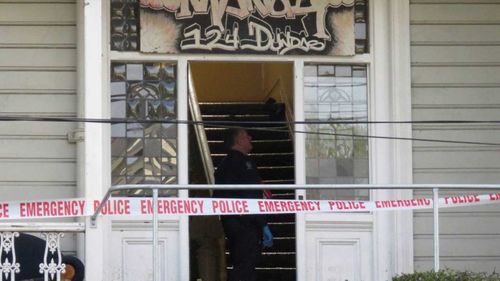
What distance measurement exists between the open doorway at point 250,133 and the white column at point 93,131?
1.39m

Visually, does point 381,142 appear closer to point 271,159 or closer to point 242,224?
point 242,224

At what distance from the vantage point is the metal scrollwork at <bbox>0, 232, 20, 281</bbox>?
30.3ft

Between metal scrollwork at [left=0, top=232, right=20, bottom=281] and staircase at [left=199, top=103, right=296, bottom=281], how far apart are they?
3.25 m

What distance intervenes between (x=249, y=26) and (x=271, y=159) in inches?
142

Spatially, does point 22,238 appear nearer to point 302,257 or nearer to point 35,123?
Result: point 35,123

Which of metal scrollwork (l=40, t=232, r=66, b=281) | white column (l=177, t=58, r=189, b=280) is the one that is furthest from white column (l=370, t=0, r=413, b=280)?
metal scrollwork (l=40, t=232, r=66, b=281)

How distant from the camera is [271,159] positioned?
14180 millimetres

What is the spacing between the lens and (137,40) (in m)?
10.7

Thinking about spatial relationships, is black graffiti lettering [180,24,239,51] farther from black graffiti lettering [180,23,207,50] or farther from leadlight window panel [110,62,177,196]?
leadlight window panel [110,62,177,196]

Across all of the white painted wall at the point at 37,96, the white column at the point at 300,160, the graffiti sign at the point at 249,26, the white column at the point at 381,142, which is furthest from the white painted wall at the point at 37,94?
the white column at the point at 381,142

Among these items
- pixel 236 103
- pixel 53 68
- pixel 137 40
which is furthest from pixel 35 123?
pixel 236 103

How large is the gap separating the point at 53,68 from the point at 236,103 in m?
5.71

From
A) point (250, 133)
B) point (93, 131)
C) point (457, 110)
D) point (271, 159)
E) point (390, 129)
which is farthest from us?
point (250, 133)

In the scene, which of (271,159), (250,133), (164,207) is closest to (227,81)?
(250,133)
